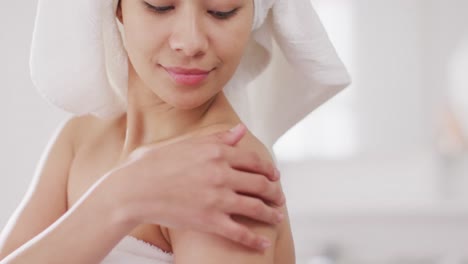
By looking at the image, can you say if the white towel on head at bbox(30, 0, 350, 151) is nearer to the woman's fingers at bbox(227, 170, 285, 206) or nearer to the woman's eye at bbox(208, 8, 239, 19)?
the woman's eye at bbox(208, 8, 239, 19)

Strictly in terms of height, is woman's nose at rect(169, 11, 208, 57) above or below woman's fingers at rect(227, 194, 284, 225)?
above

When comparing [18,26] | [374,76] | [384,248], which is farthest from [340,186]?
→ [18,26]

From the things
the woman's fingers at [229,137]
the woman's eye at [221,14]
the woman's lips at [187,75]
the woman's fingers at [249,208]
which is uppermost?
the woman's eye at [221,14]

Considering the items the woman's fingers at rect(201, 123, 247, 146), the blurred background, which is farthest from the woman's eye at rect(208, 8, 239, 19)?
the blurred background

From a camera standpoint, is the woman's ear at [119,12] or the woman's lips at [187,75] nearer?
the woman's lips at [187,75]

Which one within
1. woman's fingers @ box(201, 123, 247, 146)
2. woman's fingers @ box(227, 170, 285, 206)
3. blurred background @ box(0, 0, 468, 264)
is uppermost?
woman's fingers @ box(201, 123, 247, 146)

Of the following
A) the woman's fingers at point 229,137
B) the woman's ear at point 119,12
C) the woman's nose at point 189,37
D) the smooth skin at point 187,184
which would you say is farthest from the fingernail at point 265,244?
the woman's ear at point 119,12

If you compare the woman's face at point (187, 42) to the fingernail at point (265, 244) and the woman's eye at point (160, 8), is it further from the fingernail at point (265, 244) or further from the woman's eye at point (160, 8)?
A: the fingernail at point (265, 244)

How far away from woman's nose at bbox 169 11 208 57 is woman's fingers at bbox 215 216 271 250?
0.21m

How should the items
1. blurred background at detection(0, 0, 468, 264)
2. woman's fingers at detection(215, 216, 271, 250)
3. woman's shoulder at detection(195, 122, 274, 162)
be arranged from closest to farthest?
woman's fingers at detection(215, 216, 271, 250)
woman's shoulder at detection(195, 122, 274, 162)
blurred background at detection(0, 0, 468, 264)

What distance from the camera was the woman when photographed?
0.95m

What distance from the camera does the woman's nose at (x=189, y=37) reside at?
97cm

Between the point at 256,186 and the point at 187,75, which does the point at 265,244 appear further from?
the point at 187,75

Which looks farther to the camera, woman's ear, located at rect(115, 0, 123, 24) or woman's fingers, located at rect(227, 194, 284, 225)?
woman's ear, located at rect(115, 0, 123, 24)
